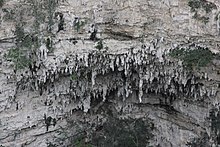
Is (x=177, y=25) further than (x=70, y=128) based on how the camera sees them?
No

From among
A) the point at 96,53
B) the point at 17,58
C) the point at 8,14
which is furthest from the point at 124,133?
the point at 8,14

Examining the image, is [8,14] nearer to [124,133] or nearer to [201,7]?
[124,133]

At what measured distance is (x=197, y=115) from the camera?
56.3 feet

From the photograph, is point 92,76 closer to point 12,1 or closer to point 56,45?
point 56,45

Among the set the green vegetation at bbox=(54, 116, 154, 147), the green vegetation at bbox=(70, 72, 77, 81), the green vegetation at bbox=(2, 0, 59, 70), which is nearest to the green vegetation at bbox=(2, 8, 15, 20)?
the green vegetation at bbox=(2, 0, 59, 70)

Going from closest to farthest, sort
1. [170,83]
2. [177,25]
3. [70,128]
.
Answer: [177,25] → [170,83] → [70,128]

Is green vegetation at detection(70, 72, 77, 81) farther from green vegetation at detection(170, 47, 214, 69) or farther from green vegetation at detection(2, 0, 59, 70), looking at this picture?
green vegetation at detection(170, 47, 214, 69)

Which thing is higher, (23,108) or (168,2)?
(168,2)

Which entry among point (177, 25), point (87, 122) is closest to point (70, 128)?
point (87, 122)

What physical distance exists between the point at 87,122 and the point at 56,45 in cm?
424

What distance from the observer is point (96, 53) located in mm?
16250

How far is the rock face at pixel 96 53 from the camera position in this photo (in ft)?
52.4

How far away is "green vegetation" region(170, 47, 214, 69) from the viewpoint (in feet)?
51.1

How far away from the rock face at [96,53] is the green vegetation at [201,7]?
36 mm
